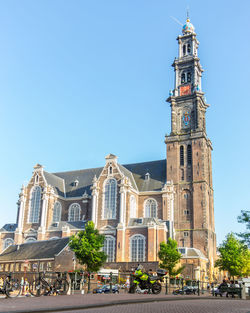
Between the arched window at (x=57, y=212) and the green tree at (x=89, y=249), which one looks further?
the arched window at (x=57, y=212)

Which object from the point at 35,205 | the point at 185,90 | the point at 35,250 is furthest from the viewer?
the point at 185,90

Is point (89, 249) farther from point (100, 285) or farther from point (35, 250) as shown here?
point (35, 250)

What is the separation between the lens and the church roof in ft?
204

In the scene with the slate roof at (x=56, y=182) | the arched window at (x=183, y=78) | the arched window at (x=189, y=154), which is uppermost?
the arched window at (x=183, y=78)

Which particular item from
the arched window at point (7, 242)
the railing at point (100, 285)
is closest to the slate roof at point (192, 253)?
the railing at point (100, 285)

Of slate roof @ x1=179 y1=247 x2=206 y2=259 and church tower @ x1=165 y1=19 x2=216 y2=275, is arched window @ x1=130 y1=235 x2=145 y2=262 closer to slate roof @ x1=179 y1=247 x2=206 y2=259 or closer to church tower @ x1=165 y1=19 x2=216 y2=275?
slate roof @ x1=179 y1=247 x2=206 y2=259

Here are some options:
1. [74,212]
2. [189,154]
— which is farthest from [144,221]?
[74,212]

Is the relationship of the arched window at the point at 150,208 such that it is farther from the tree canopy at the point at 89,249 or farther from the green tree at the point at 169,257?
the tree canopy at the point at 89,249

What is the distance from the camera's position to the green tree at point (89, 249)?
43.4 m

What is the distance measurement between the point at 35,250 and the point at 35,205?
12.6 metres

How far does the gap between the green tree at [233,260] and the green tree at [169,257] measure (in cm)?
1019

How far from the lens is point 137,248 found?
172 ft

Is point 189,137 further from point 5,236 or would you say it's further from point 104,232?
point 5,236

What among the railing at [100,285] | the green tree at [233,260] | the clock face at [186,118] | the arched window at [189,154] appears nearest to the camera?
the railing at [100,285]
